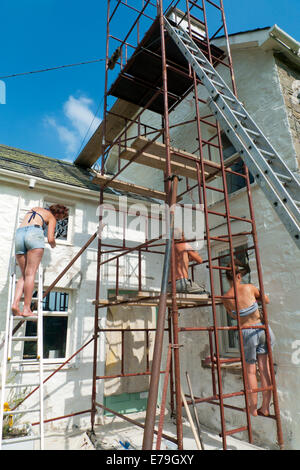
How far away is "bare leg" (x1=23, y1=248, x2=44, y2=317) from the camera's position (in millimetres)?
4773

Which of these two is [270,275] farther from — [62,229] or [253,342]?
[62,229]

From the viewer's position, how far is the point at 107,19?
7.65 meters

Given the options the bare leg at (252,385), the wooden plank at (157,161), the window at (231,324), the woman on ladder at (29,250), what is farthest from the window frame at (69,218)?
the bare leg at (252,385)

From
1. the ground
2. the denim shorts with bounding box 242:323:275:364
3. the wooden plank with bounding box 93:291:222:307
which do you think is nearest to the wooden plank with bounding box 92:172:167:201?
the wooden plank with bounding box 93:291:222:307

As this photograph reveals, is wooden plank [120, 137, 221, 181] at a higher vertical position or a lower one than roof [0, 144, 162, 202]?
lower

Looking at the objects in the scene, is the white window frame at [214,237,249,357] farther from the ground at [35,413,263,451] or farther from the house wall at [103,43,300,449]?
the ground at [35,413,263,451]

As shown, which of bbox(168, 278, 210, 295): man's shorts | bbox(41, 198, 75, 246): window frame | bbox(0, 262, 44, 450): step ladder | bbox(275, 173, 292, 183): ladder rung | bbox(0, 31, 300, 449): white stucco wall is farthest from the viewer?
bbox(41, 198, 75, 246): window frame

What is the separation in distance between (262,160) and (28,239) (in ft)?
12.5

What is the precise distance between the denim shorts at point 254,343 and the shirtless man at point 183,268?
0.94 metres

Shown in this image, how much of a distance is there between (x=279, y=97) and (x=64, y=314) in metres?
6.34

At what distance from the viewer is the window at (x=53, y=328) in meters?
6.28

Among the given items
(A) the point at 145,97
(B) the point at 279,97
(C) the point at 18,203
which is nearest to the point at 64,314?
(C) the point at 18,203

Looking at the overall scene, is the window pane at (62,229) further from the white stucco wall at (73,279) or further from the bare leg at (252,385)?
the bare leg at (252,385)

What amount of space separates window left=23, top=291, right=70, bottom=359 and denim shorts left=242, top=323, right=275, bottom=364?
376cm
